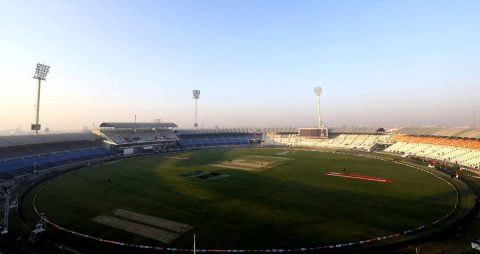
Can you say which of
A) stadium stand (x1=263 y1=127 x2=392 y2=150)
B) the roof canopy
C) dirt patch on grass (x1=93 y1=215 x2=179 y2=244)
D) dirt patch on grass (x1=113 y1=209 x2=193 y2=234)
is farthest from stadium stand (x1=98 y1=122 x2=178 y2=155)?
dirt patch on grass (x1=93 y1=215 x2=179 y2=244)

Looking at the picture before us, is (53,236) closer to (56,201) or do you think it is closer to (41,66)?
(56,201)

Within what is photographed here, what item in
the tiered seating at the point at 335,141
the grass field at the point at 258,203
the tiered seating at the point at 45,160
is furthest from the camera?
the tiered seating at the point at 335,141

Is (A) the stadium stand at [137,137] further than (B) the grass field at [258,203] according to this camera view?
Yes

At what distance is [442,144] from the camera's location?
87.2 meters

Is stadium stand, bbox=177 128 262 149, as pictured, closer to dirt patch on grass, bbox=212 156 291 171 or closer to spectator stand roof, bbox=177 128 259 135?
spectator stand roof, bbox=177 128 259 135

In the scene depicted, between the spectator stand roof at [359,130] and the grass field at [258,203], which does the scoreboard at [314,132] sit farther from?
the grass field at [258,203]

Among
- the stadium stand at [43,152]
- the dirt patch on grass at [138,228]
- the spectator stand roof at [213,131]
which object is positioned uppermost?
the spectator stand roof at [213,131]

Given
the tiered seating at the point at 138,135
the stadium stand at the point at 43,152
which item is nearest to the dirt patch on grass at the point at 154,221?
the stadium stand at the point at 43,152

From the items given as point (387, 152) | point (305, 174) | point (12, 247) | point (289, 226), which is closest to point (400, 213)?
point (289, 226)

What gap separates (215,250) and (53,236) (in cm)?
1717

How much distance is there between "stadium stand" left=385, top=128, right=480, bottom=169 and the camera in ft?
241

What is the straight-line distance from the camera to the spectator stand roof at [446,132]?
78.0 meters

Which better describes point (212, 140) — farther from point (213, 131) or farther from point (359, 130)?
point (359, 130)

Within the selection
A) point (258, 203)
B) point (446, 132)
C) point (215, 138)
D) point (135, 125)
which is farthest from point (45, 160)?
point (446, 132)
